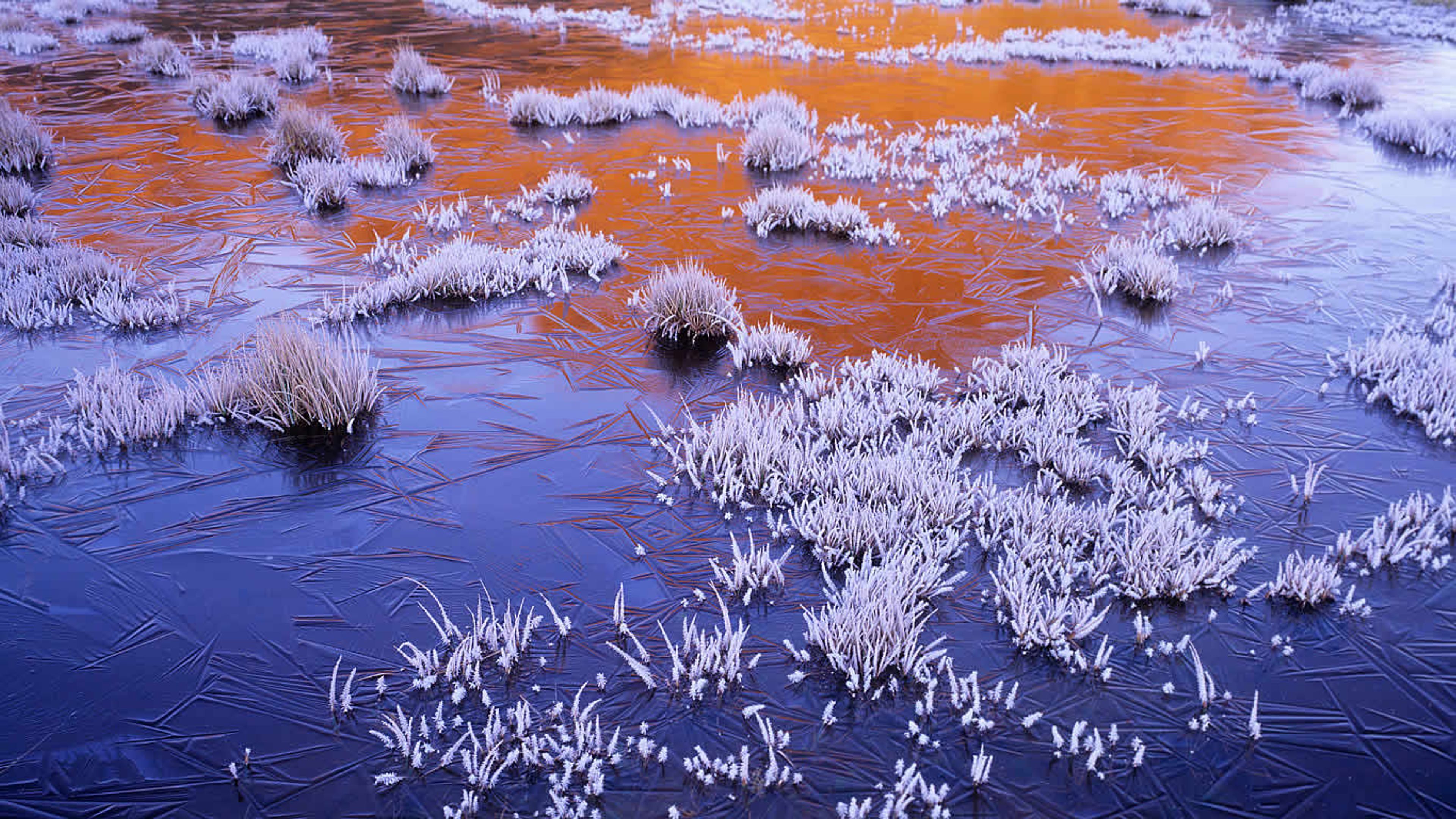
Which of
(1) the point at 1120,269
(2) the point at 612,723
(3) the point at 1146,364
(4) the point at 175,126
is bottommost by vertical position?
(2) the point at 612,723

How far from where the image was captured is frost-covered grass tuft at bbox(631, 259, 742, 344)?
20.7ft

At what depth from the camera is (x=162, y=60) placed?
14.9 meters

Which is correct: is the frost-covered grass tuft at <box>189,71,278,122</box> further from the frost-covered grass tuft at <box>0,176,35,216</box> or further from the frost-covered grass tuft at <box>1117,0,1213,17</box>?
the frost-covered grass tuft at <box>1117,0,1213,17</box>

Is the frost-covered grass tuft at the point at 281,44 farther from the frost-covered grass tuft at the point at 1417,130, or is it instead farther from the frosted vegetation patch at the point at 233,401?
the frost-covered grass tuft at the point at 1417,130

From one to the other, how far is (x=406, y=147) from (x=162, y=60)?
8257mm

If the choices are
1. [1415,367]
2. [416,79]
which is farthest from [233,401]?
[416,79]

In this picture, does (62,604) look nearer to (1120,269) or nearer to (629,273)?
(629,273)

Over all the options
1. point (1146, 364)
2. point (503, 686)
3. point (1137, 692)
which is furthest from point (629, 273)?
point (1137, 692)

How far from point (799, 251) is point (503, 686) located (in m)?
5.57

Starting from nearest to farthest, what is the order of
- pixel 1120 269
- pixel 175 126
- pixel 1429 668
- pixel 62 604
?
1. pixel 1429 668
2. pixel 62 604
3. pixel 1120 269
4. pixel 175 126

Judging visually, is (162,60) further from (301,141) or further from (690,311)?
(690,311)

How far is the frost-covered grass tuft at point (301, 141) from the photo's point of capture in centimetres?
999

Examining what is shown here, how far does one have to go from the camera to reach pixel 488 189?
953 centimetres

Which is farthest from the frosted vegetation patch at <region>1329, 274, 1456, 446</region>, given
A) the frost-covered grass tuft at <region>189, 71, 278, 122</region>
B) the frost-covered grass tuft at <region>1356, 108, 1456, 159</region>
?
the frost-covered grass tuft at <region>189, 71, 278, 122</region>
